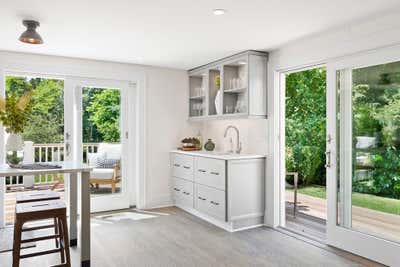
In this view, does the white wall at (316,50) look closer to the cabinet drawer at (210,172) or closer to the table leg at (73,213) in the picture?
the cabinet drawer at (210,172)

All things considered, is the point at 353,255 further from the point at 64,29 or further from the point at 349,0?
the point at 64,29

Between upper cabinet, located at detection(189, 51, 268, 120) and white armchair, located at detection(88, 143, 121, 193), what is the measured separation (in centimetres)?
139

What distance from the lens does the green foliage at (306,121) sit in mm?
6246

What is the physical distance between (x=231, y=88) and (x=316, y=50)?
1.32 meters

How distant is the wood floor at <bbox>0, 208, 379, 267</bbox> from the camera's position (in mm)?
2947

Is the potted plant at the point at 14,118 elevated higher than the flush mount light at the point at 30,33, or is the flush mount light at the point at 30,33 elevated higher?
the flush mount light at the point at 30,33

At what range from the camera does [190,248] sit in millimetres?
3311

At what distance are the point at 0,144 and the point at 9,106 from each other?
5.21ft

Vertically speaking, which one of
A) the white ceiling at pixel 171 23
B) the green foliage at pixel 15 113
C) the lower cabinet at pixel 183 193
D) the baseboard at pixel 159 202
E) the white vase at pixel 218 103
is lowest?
the baseboard at pixel 159 202

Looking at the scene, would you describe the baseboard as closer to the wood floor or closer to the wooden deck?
the wood floor

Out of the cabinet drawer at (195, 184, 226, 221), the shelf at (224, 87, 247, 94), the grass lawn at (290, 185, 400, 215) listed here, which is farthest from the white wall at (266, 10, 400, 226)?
the grass lawn at (290, 185, 400, 215)

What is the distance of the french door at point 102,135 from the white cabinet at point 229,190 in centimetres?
122

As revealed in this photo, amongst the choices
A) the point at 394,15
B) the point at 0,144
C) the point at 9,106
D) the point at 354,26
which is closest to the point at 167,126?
the point at 0,144

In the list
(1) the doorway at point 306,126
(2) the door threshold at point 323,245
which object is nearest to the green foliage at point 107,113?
(2) the door threshold at point 323,245
